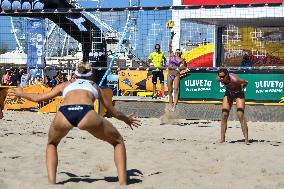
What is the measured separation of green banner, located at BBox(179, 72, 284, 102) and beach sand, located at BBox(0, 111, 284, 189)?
2694 mm

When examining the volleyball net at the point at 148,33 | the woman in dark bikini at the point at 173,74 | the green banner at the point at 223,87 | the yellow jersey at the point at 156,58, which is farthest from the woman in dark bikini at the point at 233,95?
the green banner at the point at 223,87

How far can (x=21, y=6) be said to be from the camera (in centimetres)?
1400

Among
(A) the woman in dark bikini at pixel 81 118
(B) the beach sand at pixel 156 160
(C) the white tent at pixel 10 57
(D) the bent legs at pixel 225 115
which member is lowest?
(B) the beach sand at pixel 156 160

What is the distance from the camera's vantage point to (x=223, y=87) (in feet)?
43.6

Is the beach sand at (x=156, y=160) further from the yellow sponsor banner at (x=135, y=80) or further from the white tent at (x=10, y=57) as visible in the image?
the yellow sponsor banner at (x=135, y=80)

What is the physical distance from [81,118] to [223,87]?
867 cm

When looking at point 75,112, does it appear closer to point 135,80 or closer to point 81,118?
point 81,118

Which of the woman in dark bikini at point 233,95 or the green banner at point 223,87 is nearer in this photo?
the woman in dark bikini at point 233,95

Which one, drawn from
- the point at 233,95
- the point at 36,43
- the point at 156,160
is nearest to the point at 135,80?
the point at 36,43

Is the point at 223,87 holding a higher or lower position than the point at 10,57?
lower

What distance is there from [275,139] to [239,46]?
10.2 metres

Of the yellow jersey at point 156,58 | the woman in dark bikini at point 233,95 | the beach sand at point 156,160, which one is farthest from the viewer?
the yellow jersey at point 156,58

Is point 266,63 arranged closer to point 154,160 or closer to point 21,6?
point 21,6

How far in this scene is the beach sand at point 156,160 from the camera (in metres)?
5.41
